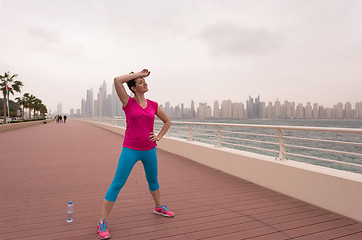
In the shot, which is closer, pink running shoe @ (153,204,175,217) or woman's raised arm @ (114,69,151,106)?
woman's raised arm @ (114,69,151,106)

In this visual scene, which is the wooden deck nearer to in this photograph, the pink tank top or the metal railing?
the metal railing

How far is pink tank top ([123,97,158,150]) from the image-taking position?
265 cm

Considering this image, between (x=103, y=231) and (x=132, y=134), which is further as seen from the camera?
(x=132, y=134)

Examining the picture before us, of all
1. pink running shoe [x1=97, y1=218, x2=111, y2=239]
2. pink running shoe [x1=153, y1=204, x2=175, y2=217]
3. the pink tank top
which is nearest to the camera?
pink running shoe [x1=97, y1=218, x2=111, y2=239]

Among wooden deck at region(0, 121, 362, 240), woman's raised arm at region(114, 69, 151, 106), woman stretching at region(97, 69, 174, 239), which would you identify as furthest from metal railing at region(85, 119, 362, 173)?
woman's raised arm at region(114, 69, 151, 106)

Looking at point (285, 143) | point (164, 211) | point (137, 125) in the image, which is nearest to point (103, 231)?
point (164, 211)

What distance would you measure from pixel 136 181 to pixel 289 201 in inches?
115

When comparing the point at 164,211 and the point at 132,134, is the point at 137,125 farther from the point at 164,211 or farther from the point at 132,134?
the point at 164,211

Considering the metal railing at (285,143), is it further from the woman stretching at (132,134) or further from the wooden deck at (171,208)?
the woman stretching at (132,134)

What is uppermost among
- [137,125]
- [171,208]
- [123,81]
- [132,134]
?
[123,81]

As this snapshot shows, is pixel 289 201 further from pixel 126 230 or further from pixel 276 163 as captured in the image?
pixel 126 230

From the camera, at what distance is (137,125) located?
2.67 metres

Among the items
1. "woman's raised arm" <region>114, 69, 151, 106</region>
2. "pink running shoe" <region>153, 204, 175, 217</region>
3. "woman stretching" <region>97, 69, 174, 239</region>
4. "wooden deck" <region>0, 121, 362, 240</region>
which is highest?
"woman's raised arm" <region>114, 69, 151, 106</region>

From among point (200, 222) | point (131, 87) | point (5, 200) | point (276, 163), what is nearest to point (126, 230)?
point (200, 222)
